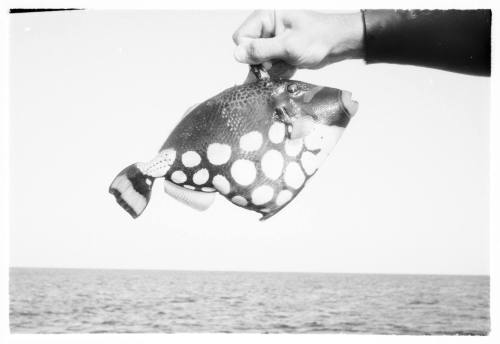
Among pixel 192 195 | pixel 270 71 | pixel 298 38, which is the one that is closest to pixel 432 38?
pixel 298 38

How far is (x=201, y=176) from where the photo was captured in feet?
9.45

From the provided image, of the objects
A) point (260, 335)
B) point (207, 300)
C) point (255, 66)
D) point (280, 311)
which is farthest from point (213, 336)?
point (207, 300)

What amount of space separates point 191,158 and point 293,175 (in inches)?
15.4

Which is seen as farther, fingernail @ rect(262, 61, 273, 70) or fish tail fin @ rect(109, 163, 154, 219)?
fish tail fin @ rect(109, 163, 154, 219)

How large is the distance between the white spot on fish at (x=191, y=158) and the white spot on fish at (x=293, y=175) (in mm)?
339

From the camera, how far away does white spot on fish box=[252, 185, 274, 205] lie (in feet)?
9.45

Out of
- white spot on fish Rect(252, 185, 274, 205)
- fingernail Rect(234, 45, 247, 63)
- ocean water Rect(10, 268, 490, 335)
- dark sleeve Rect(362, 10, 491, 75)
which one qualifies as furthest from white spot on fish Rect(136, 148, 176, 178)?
ocean water Rect(10, 268, 490, 335)

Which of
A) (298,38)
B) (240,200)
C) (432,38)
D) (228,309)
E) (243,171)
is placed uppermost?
(432,38)

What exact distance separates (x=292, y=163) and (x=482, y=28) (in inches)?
49.9

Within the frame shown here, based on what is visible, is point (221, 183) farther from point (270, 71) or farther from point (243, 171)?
point (270, 71)

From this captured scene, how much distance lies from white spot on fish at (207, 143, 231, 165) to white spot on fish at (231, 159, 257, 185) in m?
0.04

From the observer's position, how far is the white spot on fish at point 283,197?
289cm

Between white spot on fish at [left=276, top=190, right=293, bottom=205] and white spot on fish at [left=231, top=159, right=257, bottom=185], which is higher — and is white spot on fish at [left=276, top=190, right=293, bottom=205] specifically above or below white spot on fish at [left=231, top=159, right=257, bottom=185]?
below

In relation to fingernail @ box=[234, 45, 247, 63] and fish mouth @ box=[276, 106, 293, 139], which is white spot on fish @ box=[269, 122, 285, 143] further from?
fingernail @ box=[234, 45, 247, 63]
